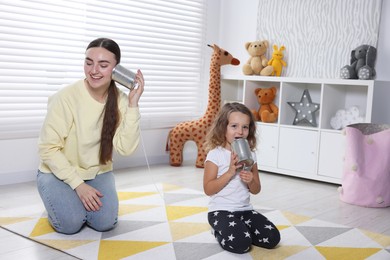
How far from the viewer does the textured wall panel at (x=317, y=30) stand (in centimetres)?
338

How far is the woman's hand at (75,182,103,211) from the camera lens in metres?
1.98

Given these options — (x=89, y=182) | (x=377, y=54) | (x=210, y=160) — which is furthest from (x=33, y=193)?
(x=377, y=54)

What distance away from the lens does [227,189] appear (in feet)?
6.49

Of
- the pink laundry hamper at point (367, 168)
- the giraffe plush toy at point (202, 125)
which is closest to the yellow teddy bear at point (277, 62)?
the giraffe plush toy at point (202, 125)

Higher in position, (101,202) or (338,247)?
(101,202)

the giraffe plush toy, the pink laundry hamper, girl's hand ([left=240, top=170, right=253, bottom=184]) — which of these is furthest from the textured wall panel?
girl's hand ([left=240, top=170, right=253, bottom=184])

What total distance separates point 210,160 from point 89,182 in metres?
0.58

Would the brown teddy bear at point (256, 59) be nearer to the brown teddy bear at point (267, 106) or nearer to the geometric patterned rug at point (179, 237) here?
the brown teddy bear at point (267, 106)

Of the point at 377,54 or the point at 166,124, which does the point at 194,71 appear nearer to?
the point at 166,124

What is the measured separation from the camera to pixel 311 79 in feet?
11.0

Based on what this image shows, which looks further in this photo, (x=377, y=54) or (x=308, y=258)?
(x=377, y=54)

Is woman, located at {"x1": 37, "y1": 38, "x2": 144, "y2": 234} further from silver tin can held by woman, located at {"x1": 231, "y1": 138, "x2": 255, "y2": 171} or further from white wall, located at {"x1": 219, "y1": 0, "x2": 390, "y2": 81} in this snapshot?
white wall, located at {"x1": 219, "y1": 0, "x2": 390, "y2": 81}

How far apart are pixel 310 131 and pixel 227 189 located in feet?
5.13

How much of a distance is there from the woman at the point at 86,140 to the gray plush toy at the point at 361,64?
1738 mm
